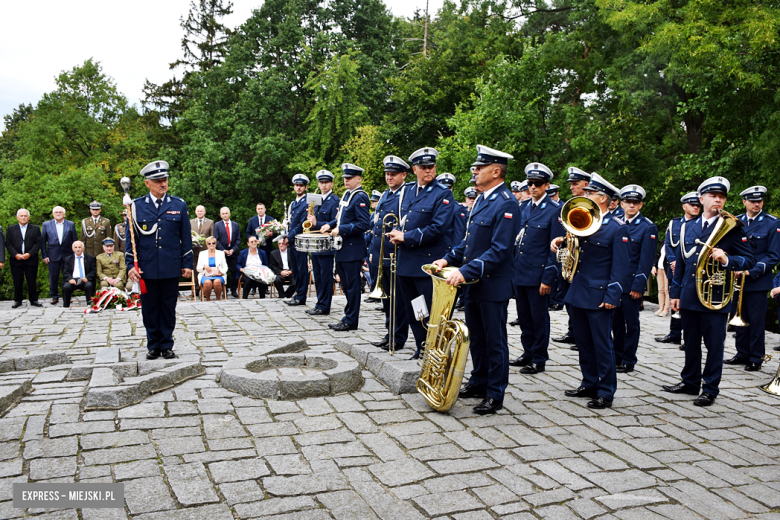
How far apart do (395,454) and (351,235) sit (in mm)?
4646

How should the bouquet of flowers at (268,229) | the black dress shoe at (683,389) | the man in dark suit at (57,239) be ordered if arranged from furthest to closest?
the bouquet of flowers at (268,229), the man in dark suit at (57,239), the black dress shoe at (683,389)

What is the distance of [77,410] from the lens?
189 inches

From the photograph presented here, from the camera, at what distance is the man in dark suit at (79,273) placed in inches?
468

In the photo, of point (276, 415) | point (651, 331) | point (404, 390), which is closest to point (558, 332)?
point (651, 331)

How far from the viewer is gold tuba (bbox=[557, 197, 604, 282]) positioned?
17.8 ft

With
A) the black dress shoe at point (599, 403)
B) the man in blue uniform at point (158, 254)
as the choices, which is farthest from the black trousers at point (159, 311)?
the black dress shoe at point (599, 403)

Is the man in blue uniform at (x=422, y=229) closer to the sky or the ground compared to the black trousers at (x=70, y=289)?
closer to the sky

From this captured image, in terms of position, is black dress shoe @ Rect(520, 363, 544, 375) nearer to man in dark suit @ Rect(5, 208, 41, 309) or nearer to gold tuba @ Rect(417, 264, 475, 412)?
gold tuba @ Rect(417, 264, 475, 412)

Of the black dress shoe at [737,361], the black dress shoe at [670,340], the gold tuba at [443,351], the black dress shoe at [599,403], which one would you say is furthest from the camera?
the black dress shoe at [670,340]

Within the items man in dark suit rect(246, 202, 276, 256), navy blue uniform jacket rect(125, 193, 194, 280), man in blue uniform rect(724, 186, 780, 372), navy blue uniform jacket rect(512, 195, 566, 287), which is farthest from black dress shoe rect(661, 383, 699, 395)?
man in dark suit rect(246, 202, 276, 256)

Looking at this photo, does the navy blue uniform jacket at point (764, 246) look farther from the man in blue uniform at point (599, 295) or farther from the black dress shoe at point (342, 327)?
the black dress shoe at point (342, 327)

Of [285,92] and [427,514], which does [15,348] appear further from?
[285,92]

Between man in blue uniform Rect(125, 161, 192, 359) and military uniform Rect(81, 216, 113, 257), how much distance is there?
301 inches

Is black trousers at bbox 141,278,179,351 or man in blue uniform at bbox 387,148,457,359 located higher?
man in blue uniform at bbox 387,148,457,359
